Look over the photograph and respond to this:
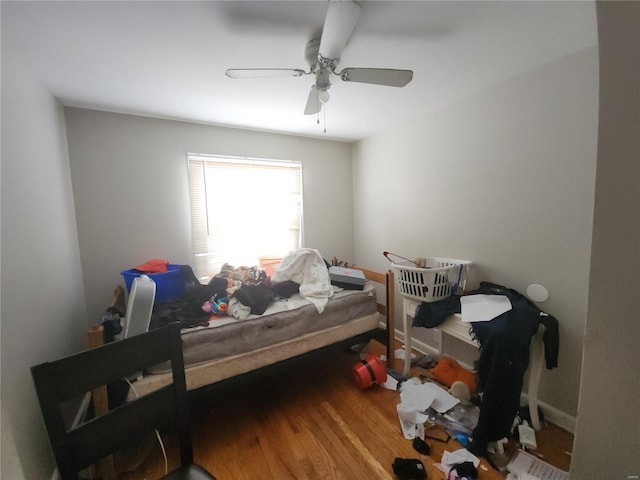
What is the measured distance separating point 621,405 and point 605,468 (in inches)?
5.2

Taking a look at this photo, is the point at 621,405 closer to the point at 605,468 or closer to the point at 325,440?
the point at 605,468

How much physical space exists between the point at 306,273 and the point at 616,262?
188cm

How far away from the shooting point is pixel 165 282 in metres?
1.95

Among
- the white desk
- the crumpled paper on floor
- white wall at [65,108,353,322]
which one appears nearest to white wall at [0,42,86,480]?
white wall at [65,108,353,322]

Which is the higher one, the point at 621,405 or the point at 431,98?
the point at 431,98

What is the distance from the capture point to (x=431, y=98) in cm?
200

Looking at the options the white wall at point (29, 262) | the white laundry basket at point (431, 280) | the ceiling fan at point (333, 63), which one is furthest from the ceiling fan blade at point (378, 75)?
the white wall at point (29, 262)

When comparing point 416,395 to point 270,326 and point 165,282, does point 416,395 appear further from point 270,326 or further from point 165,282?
point 165,282

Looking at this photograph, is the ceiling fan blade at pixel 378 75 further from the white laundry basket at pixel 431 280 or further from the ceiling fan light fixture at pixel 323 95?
the white laundry basket at pixel 431 280

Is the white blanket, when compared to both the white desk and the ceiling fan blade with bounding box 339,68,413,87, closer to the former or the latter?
the white desk

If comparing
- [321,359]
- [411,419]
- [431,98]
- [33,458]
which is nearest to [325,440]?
[411,419]

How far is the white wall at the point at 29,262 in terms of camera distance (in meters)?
1.01

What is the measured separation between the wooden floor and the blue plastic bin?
2.80 feet

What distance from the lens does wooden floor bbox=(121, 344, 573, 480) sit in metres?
1.35
